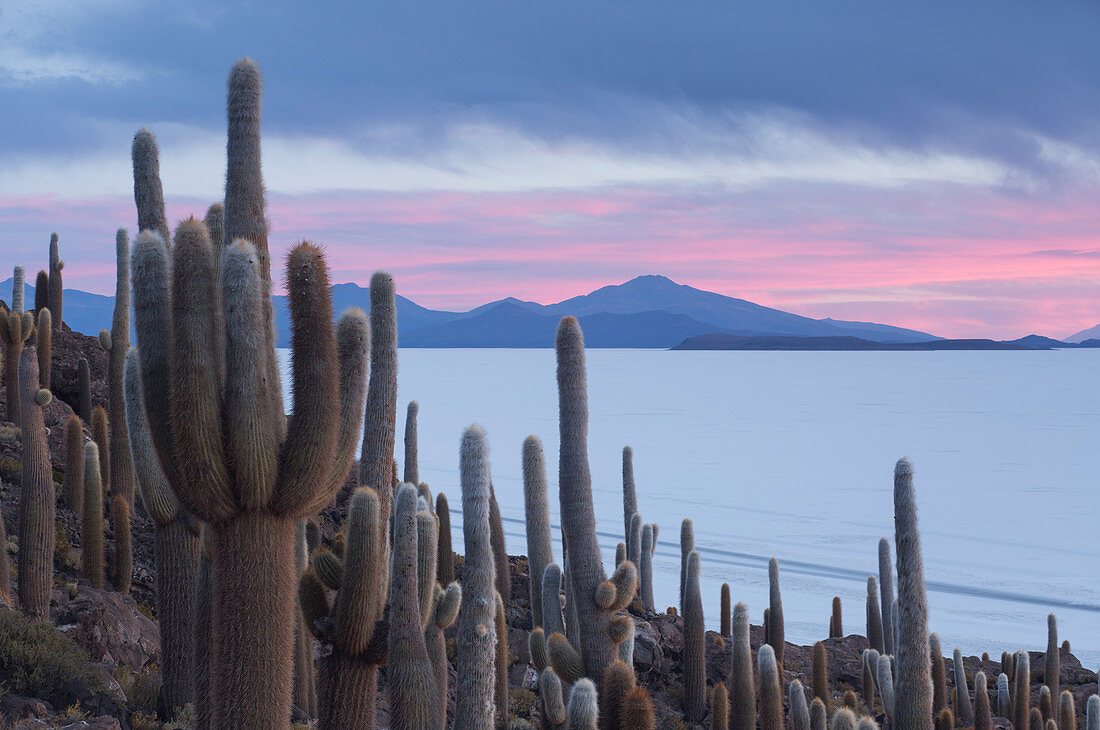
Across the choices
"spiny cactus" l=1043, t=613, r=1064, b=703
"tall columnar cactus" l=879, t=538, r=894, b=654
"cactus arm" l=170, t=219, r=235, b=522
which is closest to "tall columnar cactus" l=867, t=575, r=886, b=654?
"tall columnar cactus" l=879, t=538, r=894, b=654

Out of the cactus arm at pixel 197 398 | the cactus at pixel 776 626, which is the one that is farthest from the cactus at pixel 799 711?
the cactus arm at pixel 197 398

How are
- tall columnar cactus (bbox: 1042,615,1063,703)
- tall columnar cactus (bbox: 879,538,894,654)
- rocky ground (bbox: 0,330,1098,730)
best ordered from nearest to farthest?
rocky ground (bbox: 0,330,1098,730) → tall columnar cactus (bbox: 1042,615,1063,703) → tall columnar cactus (bbox: 879,538,894,654)

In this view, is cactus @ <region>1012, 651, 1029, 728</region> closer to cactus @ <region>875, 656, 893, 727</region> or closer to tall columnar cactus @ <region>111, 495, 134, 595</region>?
cactus @ <region>875, 656, 893, 727</region>

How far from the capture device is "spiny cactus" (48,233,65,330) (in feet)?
63.3

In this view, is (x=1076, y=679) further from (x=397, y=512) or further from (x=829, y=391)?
(x=829, y=391)

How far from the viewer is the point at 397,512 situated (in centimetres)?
585

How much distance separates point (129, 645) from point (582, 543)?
5815mm

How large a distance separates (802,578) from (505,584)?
11932mm

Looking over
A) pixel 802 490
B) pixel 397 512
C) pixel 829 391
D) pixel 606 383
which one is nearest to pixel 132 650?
pixel 397 512

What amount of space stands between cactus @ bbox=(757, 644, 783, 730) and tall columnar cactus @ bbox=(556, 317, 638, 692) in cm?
394

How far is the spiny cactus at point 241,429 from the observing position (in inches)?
199

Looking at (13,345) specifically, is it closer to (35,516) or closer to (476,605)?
(35,516)

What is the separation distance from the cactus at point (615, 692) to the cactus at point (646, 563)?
9.13 metres

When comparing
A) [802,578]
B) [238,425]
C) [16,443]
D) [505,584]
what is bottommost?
[802,578]
